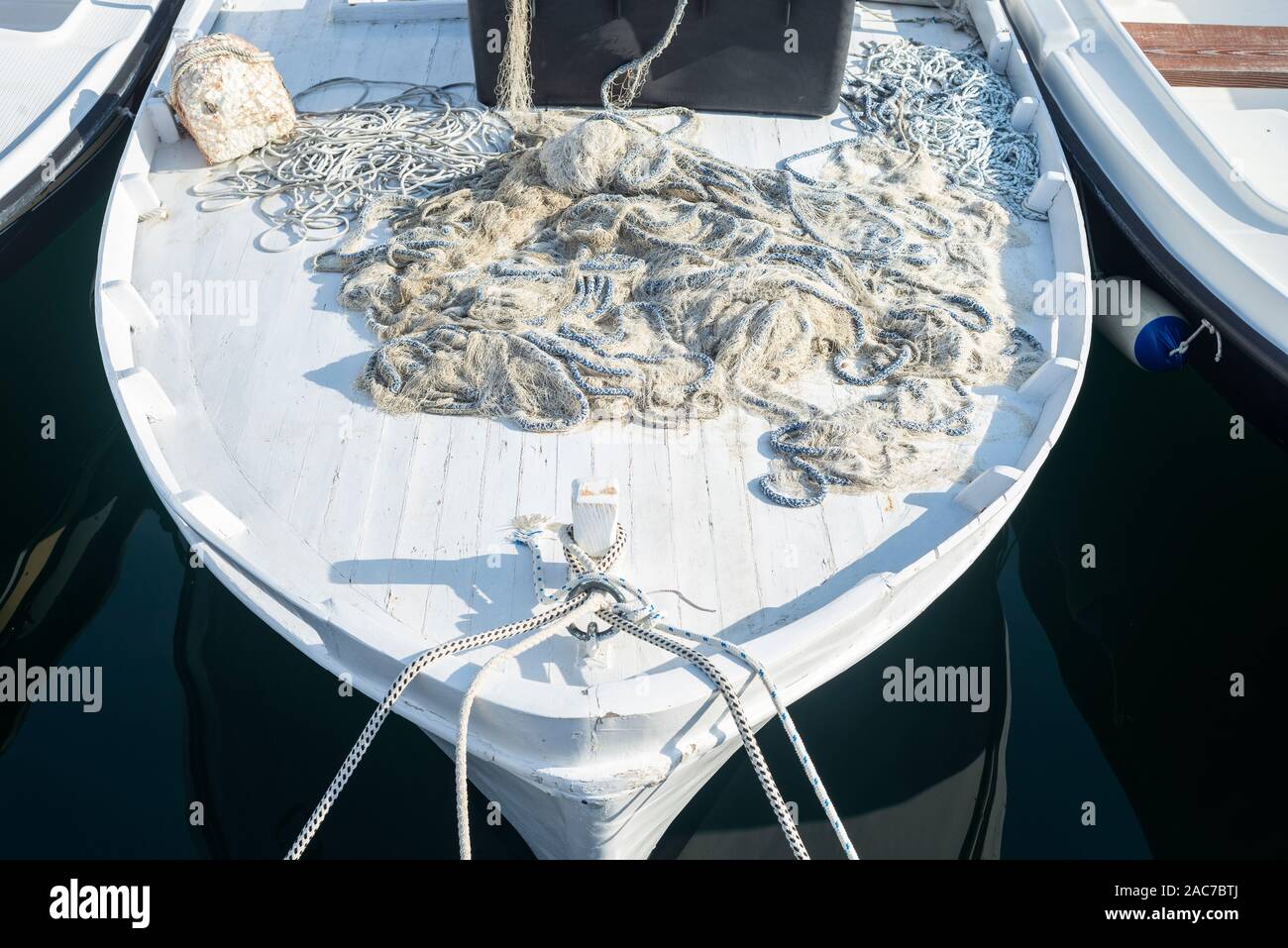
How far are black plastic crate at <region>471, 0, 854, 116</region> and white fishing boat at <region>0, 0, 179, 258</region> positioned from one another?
232cm

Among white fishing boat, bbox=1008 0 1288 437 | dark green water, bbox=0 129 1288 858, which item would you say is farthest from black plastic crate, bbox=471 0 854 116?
dark green water, bbox=0 129 1288 858

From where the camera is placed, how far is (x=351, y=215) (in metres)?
5.06

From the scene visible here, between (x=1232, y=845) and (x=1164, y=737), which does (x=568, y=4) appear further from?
(x=1232, y=845)

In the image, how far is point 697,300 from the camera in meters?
4.34

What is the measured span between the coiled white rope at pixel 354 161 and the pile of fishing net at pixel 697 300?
0.22 m

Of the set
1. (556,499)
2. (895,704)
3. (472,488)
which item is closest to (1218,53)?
(895,704)

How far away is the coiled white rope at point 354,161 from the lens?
5.08 meters

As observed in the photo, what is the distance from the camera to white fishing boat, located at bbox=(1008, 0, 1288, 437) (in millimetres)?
5027

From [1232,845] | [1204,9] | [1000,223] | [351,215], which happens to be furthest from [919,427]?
[1204,9]

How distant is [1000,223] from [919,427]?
1.62 metres

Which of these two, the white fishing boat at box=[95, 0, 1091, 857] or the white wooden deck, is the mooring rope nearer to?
the white fishing boat at box=[95, 0, 1091, 857]

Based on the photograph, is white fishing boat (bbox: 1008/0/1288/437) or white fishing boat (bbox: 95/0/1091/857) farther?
white fishing boat (bbox: 1008/0/1288/437)

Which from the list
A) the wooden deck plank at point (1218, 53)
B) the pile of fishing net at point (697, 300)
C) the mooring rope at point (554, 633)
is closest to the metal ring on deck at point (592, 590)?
the mooring rope at point (554, 633)

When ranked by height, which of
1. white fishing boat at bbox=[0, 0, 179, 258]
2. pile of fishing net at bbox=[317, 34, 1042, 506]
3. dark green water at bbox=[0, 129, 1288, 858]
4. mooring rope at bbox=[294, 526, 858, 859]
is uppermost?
white fishing boat at bbox=[0, 0, 179, 258]
